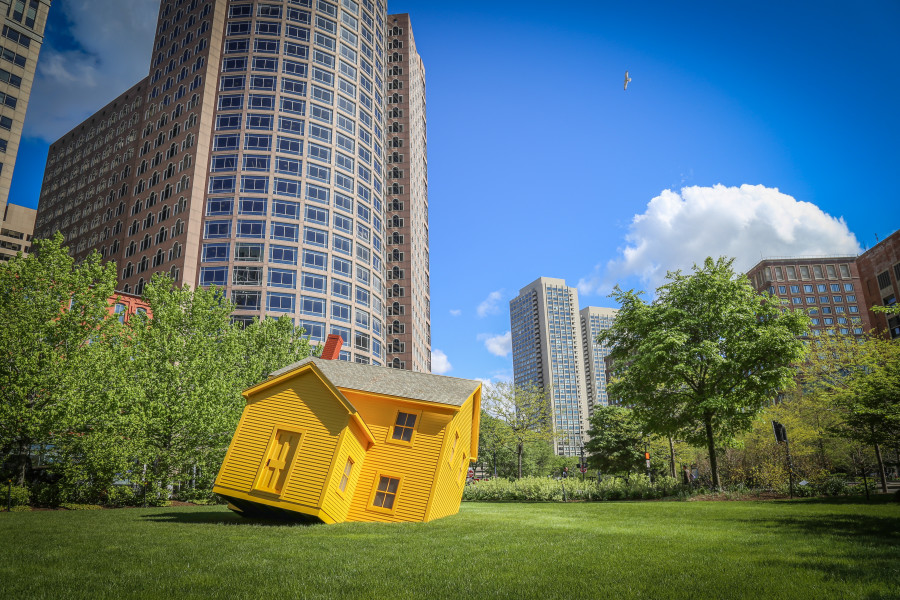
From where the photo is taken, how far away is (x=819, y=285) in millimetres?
136000

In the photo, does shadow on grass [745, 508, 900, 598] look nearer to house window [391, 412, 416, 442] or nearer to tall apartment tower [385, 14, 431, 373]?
house window [391, 412, 416, 442]

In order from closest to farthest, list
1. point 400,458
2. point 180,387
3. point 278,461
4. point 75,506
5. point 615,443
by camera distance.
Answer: point 278,461
point 400,458
point 75,506
point 180,387
point 615,443

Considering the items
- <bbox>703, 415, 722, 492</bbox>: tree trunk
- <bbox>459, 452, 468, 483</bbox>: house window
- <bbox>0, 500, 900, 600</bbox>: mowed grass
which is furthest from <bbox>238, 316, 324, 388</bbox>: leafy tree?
<bbox>703, 415, 722, 492</bbox>: tree trunk

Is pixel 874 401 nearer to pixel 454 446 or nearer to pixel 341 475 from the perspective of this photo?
pixel 454 446

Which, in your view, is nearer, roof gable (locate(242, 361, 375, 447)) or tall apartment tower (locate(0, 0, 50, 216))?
roof gable (locate(242, 361, 375, 447))

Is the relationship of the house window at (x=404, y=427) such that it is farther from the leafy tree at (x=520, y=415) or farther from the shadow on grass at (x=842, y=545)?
the leafy tree at (x=520, y=415)

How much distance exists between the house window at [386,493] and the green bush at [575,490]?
49.9 ft

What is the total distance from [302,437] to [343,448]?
1.51 meters

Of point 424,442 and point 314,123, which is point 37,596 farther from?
point 314,123

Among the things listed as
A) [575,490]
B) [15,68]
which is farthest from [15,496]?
[15,68]

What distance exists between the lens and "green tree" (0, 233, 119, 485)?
941 inches

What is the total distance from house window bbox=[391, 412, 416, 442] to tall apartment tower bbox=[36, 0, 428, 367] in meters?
49.3

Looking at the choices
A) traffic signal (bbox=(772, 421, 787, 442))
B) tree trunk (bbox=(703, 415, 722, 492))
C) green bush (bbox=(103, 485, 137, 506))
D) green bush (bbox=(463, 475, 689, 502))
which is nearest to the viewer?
traffic signal (bbox=(772, 421, 787, 442))

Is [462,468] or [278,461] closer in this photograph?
[278,461]
